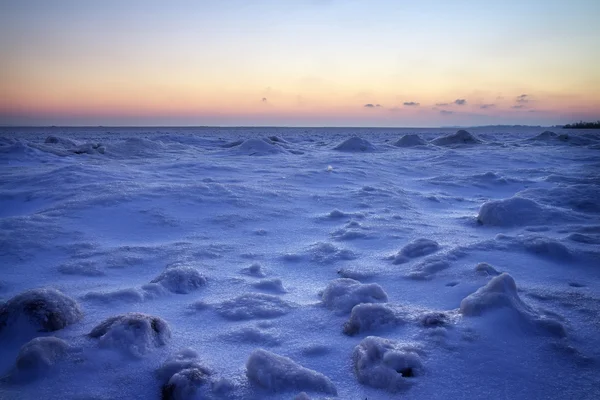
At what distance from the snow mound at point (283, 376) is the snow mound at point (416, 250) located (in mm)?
1390

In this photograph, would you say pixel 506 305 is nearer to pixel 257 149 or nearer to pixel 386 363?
pixel 386 363

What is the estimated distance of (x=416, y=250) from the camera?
2.69 meters

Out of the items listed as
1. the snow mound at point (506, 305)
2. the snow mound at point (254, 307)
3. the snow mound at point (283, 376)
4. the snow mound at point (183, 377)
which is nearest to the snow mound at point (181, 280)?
the snow mound at point (254, 307)

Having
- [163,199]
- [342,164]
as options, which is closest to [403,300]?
[163,199]

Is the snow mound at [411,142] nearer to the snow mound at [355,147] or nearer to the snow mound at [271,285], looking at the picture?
the snow mound at [355,147]

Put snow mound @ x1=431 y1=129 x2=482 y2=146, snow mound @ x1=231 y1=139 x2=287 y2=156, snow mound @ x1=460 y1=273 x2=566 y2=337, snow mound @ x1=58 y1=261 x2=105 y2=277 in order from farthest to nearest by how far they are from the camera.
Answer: snow mound @ x1=431 y1=129 x2=482 y2=146 < snow mound @ x1=231 y1=139 x2=287 y2=156 < snow mound @ x1=58 y1=261 x2=105 y2=277 < snow mound @ x1=460 y1=273 x2=566 y2=337

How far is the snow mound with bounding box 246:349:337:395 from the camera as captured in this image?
1307 mm

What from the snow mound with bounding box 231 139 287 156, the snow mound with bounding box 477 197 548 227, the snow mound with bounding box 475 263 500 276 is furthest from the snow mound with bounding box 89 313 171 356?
the snow mound with bounding box 231 139 287 156

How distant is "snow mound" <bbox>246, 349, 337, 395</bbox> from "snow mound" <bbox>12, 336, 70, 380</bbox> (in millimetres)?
736

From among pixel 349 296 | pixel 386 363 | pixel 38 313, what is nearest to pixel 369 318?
pixel 349 296

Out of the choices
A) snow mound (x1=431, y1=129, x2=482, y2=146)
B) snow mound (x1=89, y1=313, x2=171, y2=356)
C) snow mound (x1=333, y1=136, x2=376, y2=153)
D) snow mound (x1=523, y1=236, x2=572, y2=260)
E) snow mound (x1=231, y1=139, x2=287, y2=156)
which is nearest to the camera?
snow mound (x1=89, y1=313, x2=171, y2=356)

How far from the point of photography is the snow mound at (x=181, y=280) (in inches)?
85.0

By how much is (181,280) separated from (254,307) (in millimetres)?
526

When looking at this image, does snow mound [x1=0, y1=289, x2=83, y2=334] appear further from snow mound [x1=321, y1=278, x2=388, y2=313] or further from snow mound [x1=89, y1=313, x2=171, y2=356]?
snow mound [x1=321, y1=278, x2=388, y2=313]
